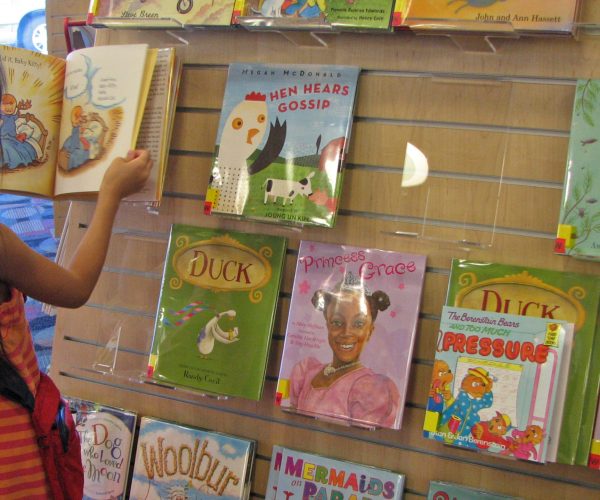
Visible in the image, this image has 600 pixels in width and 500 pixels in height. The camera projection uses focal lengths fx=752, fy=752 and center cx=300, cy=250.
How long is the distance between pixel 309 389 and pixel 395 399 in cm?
24

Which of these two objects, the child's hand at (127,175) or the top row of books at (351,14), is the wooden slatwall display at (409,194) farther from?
the child's hand at (127,175)

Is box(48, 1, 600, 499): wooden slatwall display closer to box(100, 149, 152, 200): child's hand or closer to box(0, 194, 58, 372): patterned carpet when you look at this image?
box(100, 149, 152, 200): child's hand

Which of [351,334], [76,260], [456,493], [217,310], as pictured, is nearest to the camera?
[76,260]

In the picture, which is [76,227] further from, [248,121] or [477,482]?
[477,482]

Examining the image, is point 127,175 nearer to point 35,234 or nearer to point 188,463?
point 188,463

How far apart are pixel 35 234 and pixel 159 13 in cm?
305

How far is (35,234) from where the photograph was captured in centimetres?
490

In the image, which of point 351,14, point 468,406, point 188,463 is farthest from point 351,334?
point 351,14

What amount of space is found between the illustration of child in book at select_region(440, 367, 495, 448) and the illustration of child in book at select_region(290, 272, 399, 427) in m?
0.17

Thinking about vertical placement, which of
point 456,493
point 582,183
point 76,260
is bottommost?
point 456,493

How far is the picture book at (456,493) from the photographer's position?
1876 mm

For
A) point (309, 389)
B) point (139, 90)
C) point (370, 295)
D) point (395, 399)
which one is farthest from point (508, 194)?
point (139, 90)

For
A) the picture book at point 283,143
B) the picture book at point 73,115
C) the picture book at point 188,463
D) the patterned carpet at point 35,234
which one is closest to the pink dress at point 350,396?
the picture book at point 188,463

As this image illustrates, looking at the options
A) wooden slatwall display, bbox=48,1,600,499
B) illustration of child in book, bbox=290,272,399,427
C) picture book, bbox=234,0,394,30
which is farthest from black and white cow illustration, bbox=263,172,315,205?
picture book, bbox=234,0,394,30
